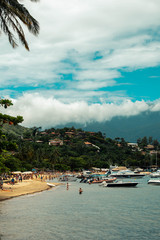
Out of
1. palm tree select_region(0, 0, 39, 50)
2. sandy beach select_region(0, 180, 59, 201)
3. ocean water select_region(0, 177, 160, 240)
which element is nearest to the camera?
palm tree select_region(0, 0, 39, 50)

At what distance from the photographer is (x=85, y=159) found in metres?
176

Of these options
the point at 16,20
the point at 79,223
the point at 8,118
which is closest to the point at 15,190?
the point at 79,223

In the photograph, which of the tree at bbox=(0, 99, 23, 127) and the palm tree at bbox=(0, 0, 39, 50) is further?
the tree at bbox=(0, 99, 23, 127)

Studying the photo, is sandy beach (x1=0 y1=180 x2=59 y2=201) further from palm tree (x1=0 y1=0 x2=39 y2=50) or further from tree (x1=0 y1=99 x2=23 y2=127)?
palm tree (x1=0 y1=0 x2=39 y2=50)

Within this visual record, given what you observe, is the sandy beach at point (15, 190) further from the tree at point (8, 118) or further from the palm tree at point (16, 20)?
the palm tree at point (16, 20)

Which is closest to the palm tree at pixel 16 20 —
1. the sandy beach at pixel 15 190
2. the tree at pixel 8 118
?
the tree at pixel 8 118

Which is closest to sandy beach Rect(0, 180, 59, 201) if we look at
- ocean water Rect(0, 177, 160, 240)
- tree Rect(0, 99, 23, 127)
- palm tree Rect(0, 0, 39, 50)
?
ocean water Rect(0, 177, 160, 240)

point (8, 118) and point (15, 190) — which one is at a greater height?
point (8, 118)

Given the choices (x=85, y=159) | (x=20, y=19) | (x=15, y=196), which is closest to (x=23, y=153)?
(x=85, y=159)

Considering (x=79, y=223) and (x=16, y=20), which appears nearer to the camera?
(x=16, y=20)

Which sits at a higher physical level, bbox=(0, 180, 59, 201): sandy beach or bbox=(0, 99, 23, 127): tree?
bbox=(0, 99, 23, 127): tree

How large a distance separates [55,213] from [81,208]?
5317 millimetres

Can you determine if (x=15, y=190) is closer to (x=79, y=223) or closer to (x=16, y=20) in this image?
(x=79, y=223)

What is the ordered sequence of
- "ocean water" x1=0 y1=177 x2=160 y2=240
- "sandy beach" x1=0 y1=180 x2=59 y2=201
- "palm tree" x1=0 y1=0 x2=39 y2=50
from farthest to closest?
"sandy beach" x1=0 y1=180 x2=59 y2=201, "ocean water" x1=0 y1=177 x2=160 y2=240, "palm tree" x1=0 y1=0 x2=39 y2=50
